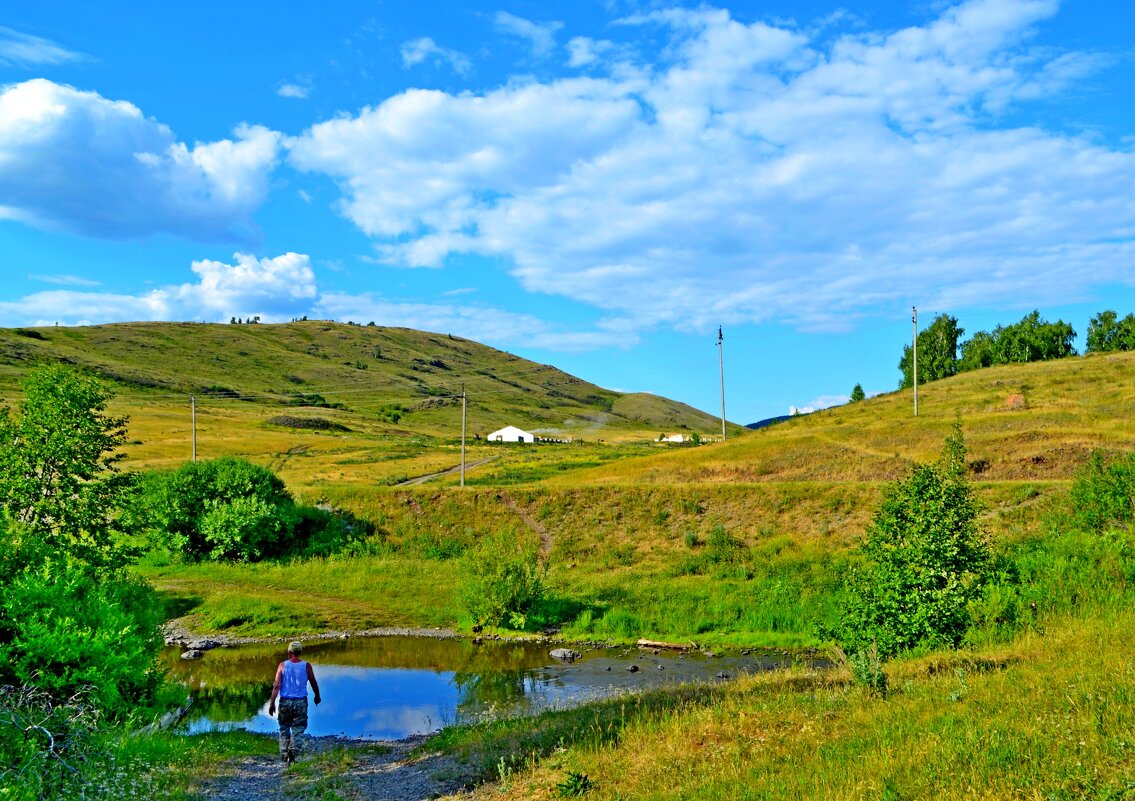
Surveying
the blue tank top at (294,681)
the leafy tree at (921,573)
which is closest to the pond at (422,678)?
the blue tank top at (294,681)

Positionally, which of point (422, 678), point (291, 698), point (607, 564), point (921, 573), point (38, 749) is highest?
point (921, 573)

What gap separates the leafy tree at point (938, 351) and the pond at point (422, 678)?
138 m

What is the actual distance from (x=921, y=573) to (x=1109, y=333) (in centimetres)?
16882

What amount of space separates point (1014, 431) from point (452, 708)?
185 ft

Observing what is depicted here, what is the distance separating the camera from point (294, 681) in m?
16.4

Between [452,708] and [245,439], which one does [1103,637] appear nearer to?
[452,708]

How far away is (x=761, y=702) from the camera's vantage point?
13.7m

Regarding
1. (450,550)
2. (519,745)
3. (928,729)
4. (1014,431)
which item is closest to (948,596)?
(928,729)

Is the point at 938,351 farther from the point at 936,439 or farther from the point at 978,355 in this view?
the point at 936,439

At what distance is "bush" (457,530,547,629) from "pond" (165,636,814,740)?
2.07 metres

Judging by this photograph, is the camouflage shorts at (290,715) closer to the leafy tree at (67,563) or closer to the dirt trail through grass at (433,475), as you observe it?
the leafy tree at (67,563)

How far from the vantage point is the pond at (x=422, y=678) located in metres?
23.3

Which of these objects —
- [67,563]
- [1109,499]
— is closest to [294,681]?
[67,563]

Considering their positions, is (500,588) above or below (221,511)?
below
